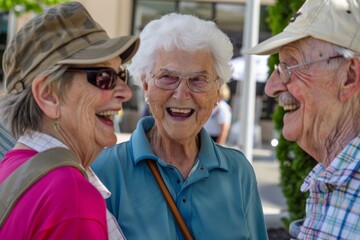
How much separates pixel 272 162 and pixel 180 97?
13.7 meters

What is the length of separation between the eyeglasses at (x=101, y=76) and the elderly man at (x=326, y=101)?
0.56 meters

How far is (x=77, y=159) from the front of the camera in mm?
2164

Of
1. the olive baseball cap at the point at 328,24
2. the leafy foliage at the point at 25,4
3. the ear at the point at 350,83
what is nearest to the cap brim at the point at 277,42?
the olive baseball cap at the point at 328,24

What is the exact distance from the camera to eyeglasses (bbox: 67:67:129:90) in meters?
2.20

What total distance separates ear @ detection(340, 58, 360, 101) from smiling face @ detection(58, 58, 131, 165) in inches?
29.5

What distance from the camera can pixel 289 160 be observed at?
612 centimetres

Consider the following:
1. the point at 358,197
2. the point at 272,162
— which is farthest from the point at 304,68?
the point at 272,162

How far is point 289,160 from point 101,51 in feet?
13.7

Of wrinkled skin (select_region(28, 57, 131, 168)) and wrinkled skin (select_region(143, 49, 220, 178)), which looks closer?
wrinkled skin (select_region(28, 57, 131, 168))

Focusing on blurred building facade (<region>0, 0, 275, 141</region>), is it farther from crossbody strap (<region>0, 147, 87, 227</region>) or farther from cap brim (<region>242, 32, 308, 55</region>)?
crossbody strap (<region>0, 147, 87, 227</region>)

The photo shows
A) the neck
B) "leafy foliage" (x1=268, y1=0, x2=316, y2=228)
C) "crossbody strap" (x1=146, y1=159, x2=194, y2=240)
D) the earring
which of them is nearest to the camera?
the earring

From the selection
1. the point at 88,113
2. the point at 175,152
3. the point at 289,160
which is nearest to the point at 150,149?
the point at 175,152

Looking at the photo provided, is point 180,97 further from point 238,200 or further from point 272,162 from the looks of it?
point 272,162

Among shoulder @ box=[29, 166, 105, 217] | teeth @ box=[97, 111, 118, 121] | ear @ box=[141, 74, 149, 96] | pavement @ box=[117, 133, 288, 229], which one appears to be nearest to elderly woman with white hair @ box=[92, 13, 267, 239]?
ear @ box=[141, 74, 149, 96]
